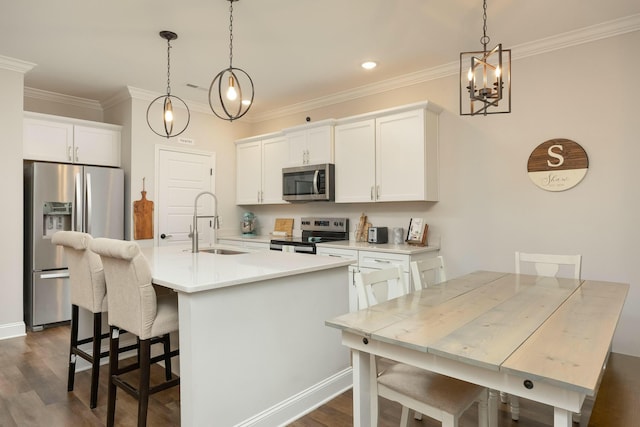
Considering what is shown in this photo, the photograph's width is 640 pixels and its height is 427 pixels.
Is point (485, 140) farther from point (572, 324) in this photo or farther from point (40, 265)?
point (40, 265)

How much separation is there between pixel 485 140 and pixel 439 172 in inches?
20.8

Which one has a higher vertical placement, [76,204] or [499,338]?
[76,204]

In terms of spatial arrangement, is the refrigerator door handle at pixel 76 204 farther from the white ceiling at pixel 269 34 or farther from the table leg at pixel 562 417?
the table leg at pixel 562 417

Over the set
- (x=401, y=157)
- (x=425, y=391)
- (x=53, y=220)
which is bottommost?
(x=425, y=391)

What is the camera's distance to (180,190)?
4996 mm

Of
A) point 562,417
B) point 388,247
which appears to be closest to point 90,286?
point 562,417

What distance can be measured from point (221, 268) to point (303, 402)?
92cm

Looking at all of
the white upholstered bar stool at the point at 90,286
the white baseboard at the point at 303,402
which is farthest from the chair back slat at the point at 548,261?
the white upholstered bar stool at the point at 90,286

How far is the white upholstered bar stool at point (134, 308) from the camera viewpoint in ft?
6.10

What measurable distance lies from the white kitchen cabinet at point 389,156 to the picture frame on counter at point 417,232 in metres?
0.29

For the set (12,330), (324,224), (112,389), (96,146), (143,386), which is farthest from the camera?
(324,224)

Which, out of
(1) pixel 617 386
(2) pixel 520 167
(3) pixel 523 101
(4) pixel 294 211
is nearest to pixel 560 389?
(1) pixel 617 386

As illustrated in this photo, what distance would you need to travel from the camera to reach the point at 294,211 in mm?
5281

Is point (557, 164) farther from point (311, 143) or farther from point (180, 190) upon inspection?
point (180, 190)
